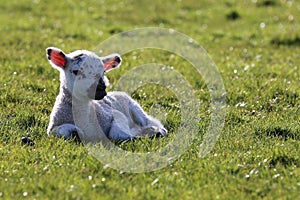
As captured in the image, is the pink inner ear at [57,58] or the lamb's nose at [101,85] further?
the pink inner ear at [57,58]

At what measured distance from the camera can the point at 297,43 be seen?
14617 millimetres

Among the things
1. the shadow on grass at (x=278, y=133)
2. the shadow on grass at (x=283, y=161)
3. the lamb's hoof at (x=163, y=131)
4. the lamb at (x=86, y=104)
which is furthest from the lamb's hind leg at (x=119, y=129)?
the shadow on grass at (x=283, y=161)

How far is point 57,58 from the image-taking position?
7484mm

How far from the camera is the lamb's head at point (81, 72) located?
24.0 feet

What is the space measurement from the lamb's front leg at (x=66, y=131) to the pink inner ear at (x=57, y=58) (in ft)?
2.46

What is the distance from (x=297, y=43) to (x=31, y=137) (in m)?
8.72

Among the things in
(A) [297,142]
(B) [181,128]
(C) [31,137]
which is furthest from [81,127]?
(A) [297,142]

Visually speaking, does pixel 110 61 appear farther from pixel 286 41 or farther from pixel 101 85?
pixel 286 41

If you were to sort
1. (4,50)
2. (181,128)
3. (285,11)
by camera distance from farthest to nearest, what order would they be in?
(285,11) < (4,50) < (181,128)

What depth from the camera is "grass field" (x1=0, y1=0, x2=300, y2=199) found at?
6.23 metres

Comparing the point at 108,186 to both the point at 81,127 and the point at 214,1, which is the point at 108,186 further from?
the point at 214,1

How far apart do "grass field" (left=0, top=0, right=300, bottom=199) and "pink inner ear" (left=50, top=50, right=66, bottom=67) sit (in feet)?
3.00

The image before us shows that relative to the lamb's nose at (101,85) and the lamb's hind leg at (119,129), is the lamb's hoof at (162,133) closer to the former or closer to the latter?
the lamb's hind leg at (119,129)

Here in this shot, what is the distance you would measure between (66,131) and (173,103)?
8.08 ft
